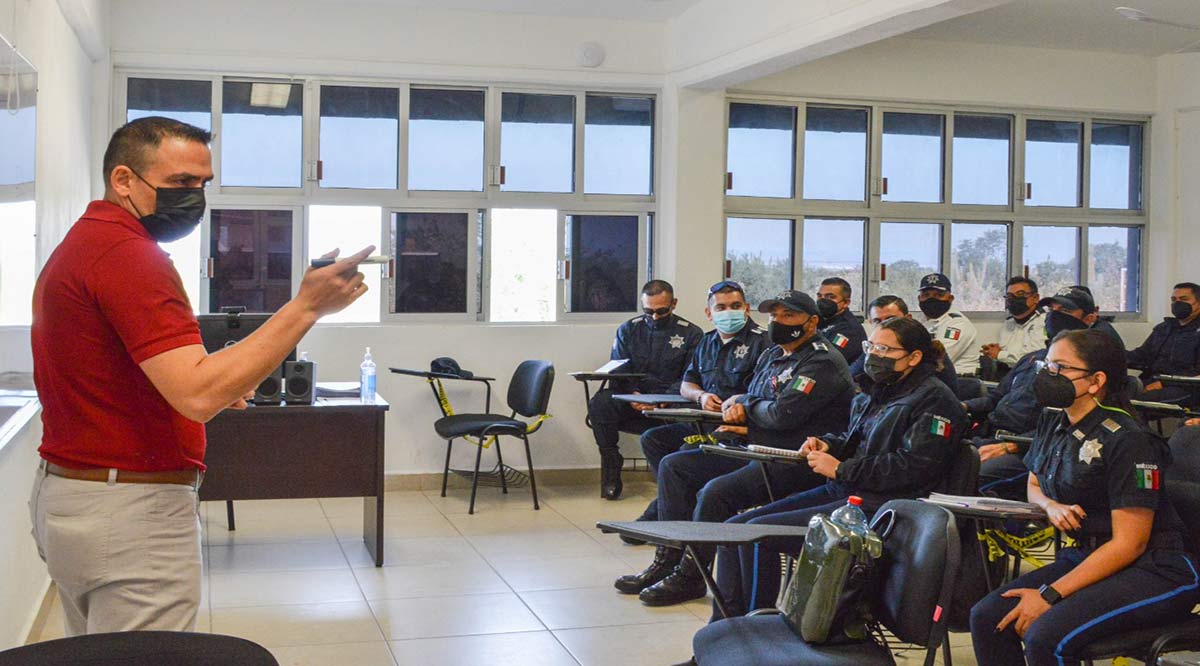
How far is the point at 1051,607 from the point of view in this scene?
2869 mm

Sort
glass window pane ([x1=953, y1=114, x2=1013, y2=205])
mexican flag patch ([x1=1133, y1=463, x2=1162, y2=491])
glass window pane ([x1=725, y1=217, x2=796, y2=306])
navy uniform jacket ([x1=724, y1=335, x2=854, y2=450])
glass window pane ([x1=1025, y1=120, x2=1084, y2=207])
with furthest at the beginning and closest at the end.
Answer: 1. glass window pane ([x1=1025, y1=120, x2=1084, y2=207])
2. glass window pane ([x1=953, y1=114, x2=1013, y2=205])
3. glass window pane ([x1=725, y1=217, x2=796, y2=306])
4. navy uniform jacket ([x1=724, y1=335, x2=854, y2=450])
5. mexican flag patch ([x1=1133, y1=463, x2=1162, y2=491])

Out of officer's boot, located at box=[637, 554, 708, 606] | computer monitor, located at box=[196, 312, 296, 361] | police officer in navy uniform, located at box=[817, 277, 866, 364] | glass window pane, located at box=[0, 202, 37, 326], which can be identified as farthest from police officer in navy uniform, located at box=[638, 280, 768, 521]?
glass window pane, located at box=[0, 202, 37, 326]

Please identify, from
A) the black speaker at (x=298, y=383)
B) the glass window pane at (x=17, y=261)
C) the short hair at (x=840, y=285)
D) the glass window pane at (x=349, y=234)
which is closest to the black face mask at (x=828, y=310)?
the short hair at (x=840, y=285)

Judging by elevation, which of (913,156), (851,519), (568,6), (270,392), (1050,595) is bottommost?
(1050,595)

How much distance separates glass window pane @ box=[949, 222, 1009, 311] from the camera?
8.21m

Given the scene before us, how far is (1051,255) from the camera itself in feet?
27.7

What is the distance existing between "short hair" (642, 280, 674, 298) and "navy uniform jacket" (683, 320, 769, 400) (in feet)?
2.77

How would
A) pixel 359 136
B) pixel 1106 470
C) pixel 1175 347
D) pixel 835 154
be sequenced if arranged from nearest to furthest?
1. pixel 1106 470
2. pixel 359 136
3. pixel 1175 347
4. pixel 835 154

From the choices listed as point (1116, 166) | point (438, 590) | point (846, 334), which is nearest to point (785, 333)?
point (438, 590)

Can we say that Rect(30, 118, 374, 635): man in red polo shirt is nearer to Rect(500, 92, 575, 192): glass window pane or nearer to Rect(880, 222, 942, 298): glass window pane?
Rect(500, 92, 575, 192): glass window pane

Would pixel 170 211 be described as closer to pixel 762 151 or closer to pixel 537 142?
pixel 537 142

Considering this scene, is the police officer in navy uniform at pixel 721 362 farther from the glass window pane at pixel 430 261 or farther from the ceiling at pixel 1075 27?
the ceiling at pixel 1075 27

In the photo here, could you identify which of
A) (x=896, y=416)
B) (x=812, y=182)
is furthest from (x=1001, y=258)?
(x=896, y=416)

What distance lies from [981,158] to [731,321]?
334 centimetres
